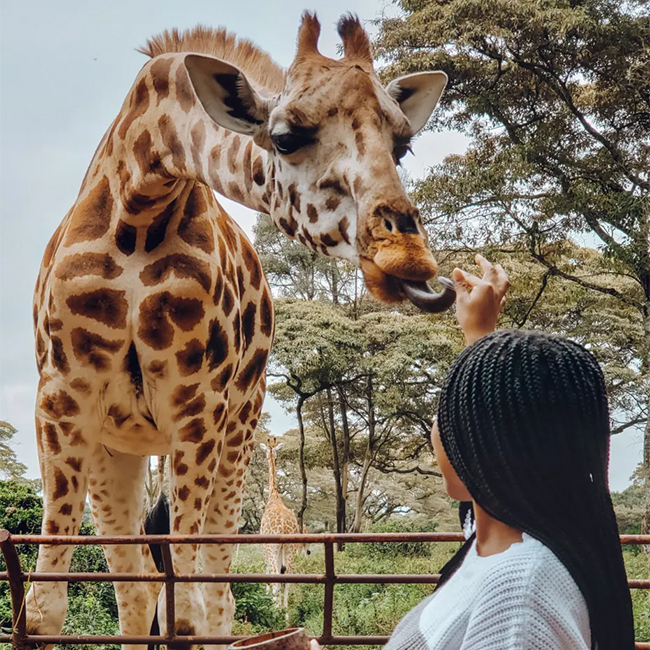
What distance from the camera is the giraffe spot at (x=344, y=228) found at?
1.79 m

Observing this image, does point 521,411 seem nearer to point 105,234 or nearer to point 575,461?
point 575,461

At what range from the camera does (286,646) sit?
922 millimetres

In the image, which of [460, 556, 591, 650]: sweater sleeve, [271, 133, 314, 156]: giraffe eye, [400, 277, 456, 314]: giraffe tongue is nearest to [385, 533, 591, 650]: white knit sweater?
[460, 556, 591, 650]: sweater sleeve

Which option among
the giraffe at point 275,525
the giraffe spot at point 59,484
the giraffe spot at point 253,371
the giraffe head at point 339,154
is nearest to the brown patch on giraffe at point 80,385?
the giraffe spot at point 59,484

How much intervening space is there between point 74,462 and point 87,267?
1.93 feet

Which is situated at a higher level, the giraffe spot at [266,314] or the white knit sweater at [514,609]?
the giraffe spot at [266,314]

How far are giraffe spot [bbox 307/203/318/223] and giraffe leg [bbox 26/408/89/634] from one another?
36.8 inches

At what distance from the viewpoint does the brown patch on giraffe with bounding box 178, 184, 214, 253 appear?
7.82 feet

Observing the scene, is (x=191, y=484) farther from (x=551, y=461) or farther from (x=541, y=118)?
(x=541, y=118)

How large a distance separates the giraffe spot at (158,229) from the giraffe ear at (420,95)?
2.57ft

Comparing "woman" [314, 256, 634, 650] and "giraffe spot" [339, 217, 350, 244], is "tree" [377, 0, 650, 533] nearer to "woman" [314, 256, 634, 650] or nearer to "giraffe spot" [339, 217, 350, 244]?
"giraffe spot" [339, 217, 350, 244]

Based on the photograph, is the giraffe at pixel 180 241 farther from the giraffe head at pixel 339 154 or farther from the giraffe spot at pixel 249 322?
the giraffe spot at pixel 249 322

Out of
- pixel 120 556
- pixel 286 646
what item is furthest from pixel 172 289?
pixel 286 646

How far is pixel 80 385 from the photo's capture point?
2.25 metres
